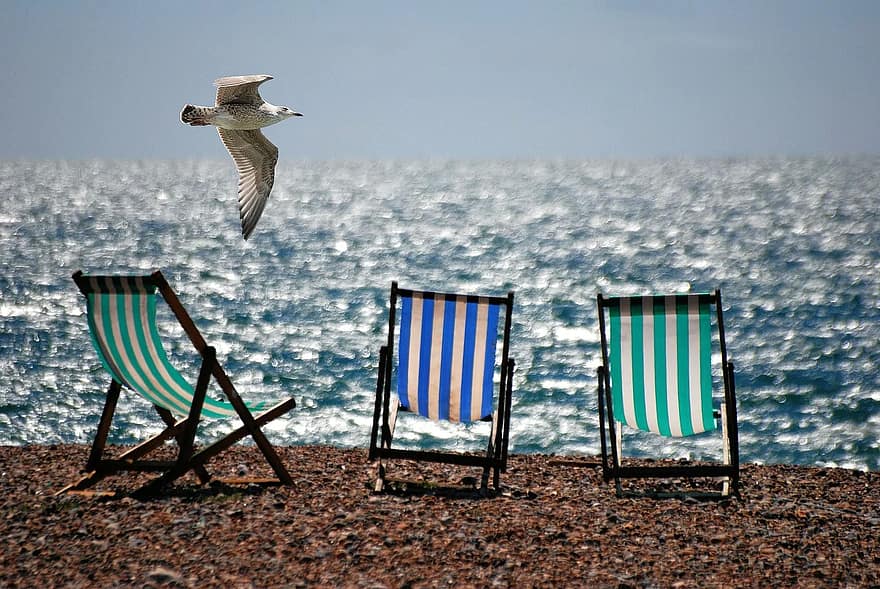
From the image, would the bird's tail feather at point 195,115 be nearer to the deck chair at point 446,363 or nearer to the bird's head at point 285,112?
the bird's head at point 285,112

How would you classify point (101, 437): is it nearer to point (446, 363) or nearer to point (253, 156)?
point (446, 363)

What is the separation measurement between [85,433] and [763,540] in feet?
36.3

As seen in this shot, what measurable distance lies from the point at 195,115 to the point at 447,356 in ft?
8.58

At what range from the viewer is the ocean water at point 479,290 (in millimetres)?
13922

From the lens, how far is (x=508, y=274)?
31516 mm

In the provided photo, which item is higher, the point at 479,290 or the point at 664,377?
the point at 479,290

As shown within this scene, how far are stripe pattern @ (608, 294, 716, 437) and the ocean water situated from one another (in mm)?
7186

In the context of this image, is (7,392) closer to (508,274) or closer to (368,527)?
(368,527)

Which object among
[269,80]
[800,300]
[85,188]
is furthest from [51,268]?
[85,188]

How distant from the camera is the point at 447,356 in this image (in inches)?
202

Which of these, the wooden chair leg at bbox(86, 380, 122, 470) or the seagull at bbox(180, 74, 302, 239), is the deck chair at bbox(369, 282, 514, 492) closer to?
the wooden chair leg at bbox(86, 380, 122, 470)

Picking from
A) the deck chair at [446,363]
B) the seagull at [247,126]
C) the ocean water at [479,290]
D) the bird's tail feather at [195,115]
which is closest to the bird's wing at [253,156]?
the seagull at [247,126]

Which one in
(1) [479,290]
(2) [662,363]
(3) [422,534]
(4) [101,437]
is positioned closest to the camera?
(3) [422,534]

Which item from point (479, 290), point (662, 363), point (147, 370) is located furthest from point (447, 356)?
point (479, 290)
